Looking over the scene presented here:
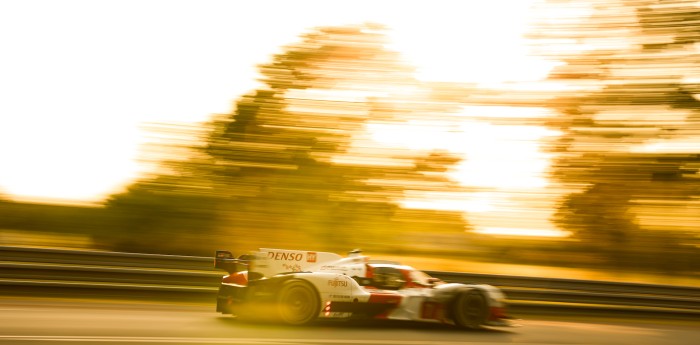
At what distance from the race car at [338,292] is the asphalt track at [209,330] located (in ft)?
0.64

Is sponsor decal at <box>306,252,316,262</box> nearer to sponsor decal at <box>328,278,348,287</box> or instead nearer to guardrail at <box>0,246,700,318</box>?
sponsor decal at <box>328,278,348,287</box>

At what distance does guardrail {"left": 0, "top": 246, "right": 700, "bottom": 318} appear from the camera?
11023mm

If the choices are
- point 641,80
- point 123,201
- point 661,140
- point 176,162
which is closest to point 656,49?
point 641,80

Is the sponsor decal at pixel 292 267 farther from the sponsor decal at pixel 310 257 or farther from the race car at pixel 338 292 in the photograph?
the sponsor decal at pixel 310 257

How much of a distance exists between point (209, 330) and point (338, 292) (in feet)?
A: 5.88

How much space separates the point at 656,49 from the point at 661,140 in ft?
8.53

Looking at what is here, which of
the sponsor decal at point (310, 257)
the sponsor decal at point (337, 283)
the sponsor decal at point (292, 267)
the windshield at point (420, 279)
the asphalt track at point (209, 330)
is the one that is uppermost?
the sponsor decal at point (310, 257)

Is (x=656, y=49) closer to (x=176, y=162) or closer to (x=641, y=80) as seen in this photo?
(x=641, y=80)

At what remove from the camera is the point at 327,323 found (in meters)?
9.40

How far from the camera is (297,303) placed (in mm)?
8797

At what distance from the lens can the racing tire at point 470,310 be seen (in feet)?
31.3

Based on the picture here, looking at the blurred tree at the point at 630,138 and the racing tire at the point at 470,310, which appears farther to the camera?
the blurred tree at the point at 630,138

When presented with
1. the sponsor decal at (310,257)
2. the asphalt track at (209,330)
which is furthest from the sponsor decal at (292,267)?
the asphalt track at (209,330)

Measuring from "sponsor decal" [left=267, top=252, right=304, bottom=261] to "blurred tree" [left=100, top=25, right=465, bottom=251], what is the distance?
7.94m
